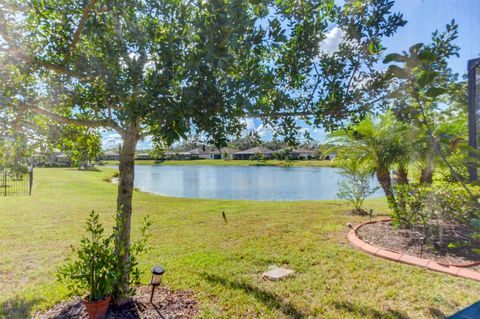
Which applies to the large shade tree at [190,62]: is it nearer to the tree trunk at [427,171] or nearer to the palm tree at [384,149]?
the palm tree at [384,149]

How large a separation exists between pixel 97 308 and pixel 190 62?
2.52 m

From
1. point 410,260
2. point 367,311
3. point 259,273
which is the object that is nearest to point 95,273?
point 259,273

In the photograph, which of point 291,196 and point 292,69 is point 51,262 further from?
A: point 291,196

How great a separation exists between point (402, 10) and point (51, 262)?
568 cm

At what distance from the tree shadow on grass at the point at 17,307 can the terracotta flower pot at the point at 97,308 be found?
857 millimetres

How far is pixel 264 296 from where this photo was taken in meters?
3.38

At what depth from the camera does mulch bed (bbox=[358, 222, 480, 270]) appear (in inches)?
169

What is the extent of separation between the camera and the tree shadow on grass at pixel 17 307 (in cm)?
303

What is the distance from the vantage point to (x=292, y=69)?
2586mm

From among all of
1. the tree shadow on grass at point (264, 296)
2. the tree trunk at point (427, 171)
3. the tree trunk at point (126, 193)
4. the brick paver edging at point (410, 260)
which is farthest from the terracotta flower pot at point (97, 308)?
the tree trunk at point (427, 171)

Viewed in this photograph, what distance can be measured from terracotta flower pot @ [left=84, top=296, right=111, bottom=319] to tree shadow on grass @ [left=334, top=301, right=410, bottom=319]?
2.37 meters

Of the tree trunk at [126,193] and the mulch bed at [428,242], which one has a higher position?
the tree trunk at [126,193]

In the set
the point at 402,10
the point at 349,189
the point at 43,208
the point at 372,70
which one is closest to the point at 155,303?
the point at 372,70

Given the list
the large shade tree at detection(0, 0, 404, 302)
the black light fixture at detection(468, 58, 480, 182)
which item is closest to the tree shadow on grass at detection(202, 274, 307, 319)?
the large shade tree at detection(0, 0, 404, 302)
